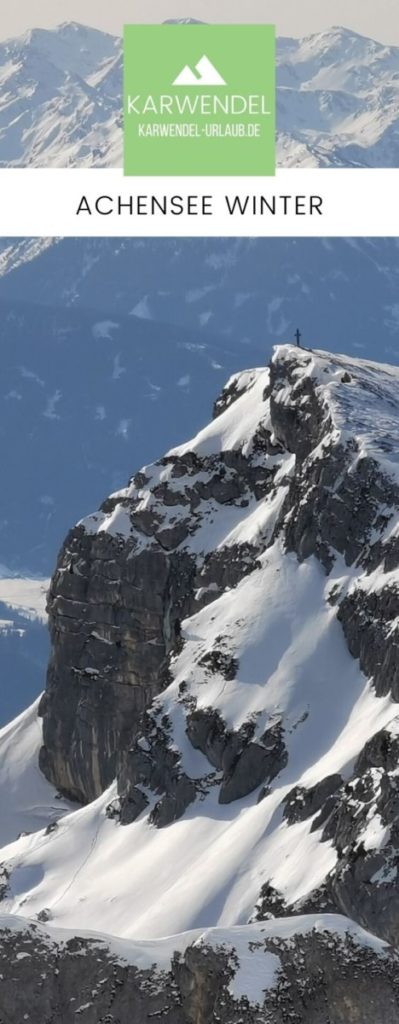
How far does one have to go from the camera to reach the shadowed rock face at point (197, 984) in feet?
291

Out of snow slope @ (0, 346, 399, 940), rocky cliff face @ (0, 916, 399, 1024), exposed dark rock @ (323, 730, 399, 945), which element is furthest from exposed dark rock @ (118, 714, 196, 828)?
rocky cliff face @ (0, 916, 399, 1024)

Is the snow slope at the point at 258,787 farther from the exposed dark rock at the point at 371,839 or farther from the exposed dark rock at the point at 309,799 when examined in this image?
the exposed dark rock at the point at 371,839

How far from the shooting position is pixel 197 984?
295ft

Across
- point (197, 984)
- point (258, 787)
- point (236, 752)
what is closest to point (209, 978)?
Result: point (197, 984)

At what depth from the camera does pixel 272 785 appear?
18088 centimetres

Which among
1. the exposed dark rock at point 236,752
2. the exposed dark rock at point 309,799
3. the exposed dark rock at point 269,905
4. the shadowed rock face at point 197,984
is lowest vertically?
the shadowed rock face at point 197,984

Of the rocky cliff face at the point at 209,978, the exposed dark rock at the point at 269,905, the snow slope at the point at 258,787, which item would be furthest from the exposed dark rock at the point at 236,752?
the rocky cliff face at the point at 209,978

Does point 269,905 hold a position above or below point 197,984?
above

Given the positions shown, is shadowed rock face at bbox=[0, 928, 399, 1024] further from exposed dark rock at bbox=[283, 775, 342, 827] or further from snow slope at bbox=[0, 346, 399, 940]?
exposed dark rock at bbox=[283, 775, 342, 827]

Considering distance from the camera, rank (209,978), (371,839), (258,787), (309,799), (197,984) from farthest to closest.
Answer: (258,787) → (309,799) → (371,839) → (197,984) → (209,978)

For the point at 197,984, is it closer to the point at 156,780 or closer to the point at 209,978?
the point at 209,978

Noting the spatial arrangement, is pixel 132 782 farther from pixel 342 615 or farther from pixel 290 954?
pixel 290 954

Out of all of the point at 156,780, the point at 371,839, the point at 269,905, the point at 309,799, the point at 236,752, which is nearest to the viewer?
the point at 371,839

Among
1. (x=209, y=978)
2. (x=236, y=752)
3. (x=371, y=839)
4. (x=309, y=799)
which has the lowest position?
(x=209, y=978)
